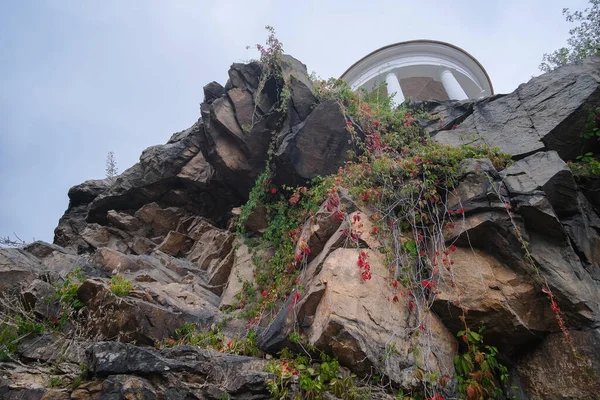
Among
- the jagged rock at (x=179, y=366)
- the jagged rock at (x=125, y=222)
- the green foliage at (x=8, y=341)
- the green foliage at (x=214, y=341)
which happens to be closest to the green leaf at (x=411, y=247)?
the green foliage at (x=214, y=341)

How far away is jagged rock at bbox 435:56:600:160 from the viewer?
700 centimetres

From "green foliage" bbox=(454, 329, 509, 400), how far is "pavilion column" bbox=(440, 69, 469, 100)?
11094 millimetres

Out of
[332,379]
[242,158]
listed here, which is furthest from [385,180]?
[242,158]

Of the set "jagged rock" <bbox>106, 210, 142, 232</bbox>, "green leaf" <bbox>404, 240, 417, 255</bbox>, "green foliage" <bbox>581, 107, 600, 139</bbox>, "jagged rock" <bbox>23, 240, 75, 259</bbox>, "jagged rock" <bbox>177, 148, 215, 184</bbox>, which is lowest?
"green leaf" <bbox>404, 240, 417, 255</bbox>

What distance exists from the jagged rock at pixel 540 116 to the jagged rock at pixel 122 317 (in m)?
6.43

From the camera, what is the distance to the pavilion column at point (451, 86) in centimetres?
1402

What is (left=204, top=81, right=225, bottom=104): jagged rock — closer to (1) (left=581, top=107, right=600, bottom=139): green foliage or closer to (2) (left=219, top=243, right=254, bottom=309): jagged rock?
(2) (left=219, top=243, right=254, bottom=309): jagged rock

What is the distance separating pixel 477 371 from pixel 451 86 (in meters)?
12.2

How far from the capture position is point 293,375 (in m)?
4.41

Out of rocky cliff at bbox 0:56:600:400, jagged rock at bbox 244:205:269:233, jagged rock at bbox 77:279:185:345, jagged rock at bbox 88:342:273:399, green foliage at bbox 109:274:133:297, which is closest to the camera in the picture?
jagged rock at bbox 88:342:273:399

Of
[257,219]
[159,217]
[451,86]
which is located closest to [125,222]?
[159,217]

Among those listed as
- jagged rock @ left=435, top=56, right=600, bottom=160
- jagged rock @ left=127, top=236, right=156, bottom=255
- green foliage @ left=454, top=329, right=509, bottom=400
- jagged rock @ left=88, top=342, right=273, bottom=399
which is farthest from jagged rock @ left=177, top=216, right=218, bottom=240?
green foliage @ left=454, top=329, right=509, bottom=400

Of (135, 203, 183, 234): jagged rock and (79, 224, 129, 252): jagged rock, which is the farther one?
(135, 203, 183, 234): jagged rock

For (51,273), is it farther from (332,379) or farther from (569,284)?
(569,284)
